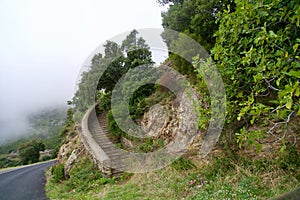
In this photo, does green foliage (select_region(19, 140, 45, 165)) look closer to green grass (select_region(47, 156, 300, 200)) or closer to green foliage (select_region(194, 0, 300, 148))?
green grass (select_region(47, 156, 300, 200))

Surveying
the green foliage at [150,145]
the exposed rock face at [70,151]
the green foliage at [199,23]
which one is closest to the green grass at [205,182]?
the green foliage at [150,145]

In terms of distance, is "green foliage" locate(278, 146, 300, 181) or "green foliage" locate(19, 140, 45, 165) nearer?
"green foliage" locate(278, 146, 300, 181)

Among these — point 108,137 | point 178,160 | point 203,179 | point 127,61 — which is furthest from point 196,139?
point 127,61

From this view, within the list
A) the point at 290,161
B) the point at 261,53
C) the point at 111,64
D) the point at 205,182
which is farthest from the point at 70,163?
the point at 261,53

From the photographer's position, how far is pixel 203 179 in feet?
12.2

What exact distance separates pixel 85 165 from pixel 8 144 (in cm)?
4779

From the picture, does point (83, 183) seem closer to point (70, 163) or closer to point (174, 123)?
point (70, 163)

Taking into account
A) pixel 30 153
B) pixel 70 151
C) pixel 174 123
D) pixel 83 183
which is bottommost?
pixel 30 153

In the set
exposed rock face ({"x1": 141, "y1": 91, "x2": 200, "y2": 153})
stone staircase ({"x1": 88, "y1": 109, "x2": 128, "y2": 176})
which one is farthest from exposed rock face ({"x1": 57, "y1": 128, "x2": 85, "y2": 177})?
exposed rock face ({"x1": 141, "y1": 91, "x2": 200, "y2": 153})

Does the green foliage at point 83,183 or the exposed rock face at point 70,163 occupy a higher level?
the exposed rock face at point 70,163

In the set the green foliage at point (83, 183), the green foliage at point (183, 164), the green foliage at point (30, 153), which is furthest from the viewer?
the green foliage at point (30, 153)

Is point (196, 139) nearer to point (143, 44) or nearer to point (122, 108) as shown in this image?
point (122, 108)

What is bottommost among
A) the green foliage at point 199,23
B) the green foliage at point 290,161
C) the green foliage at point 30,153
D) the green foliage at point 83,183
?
the green foliage at point 30,153

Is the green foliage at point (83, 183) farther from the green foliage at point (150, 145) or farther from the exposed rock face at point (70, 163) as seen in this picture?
the green foliage at point (150, 145)
